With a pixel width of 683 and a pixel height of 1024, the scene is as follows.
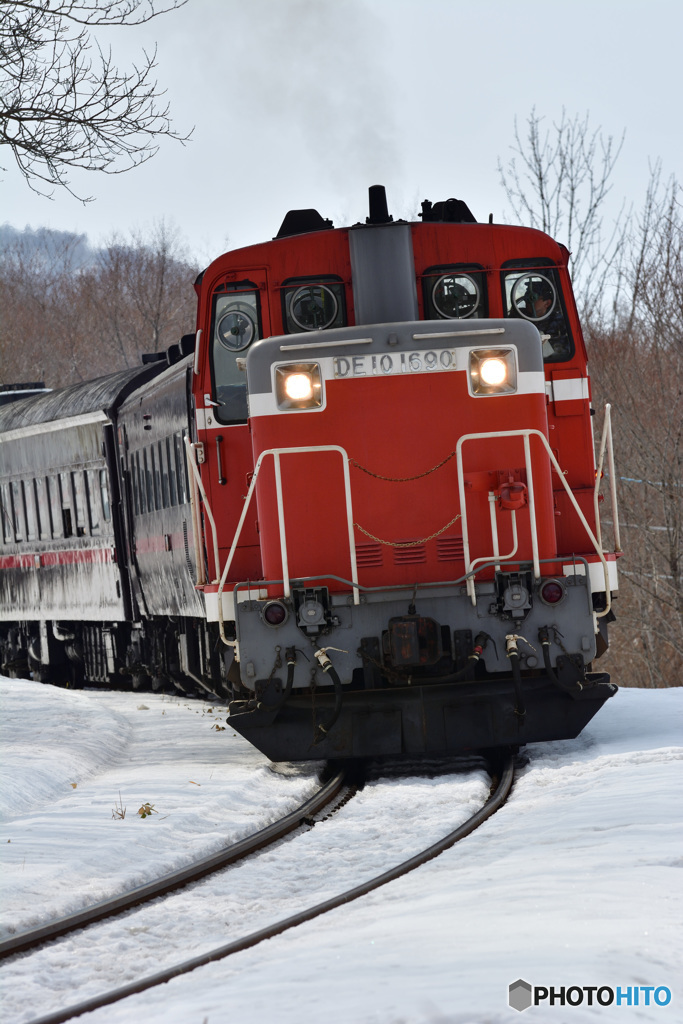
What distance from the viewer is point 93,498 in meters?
17.6

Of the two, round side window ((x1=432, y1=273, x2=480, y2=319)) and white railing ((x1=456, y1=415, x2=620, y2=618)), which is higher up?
round side window ((x1=432, y1=273, x2=480, y2=319))

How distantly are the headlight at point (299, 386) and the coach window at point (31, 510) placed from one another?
490 inches

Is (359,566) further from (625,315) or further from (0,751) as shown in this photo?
(625,315)

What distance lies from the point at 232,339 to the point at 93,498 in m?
8.69

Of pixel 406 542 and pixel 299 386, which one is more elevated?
pixel 299 386

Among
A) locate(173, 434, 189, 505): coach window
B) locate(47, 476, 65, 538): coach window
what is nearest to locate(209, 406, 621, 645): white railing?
locate(173, 434, 189, 505): coach window

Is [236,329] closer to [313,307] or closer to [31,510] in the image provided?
[313,307]

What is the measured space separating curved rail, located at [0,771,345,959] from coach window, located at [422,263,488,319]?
365cm

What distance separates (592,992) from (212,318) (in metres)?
6.80

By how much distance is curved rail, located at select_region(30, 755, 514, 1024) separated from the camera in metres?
4.34

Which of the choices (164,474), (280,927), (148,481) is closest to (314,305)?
(164,474)

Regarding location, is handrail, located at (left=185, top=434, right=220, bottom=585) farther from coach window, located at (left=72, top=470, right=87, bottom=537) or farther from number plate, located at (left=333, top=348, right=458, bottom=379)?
coach window, located at (left=72, top=470, right=87, bottom=537)

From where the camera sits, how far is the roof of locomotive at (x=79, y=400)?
1658cm
